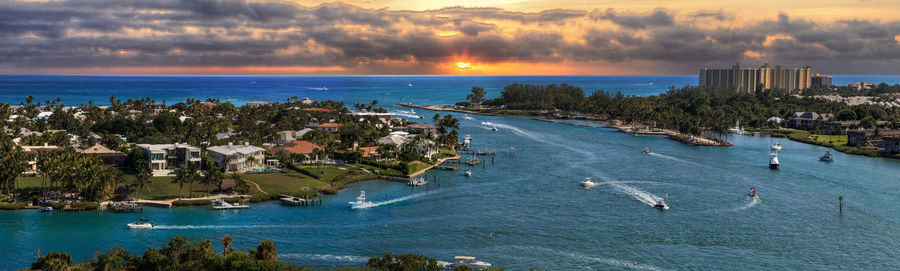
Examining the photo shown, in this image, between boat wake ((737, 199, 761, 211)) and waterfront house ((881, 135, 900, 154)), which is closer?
boat wake ((737, 199, 761, 211))

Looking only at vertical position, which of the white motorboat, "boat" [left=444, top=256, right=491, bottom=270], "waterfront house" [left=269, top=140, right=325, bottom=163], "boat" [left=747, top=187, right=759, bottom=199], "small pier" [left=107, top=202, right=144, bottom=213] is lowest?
"boat" [left=444, top=256, right=491, bottom=270]

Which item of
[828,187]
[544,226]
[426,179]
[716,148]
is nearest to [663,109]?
[716,148]

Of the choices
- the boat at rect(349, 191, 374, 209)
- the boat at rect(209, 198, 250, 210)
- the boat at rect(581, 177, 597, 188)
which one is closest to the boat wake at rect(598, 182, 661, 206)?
the boat at rect(581, 177, 597, 188)

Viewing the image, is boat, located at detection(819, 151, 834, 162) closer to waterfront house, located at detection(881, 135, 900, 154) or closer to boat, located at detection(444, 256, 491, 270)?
waterfront house, located at detection(881, 135, 900, 154)

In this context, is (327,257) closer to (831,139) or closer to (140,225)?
(140,225)

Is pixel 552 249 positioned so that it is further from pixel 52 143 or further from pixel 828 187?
pixel 52 143

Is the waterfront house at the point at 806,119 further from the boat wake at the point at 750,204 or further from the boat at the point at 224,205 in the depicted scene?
the boat at the point at 224,205
